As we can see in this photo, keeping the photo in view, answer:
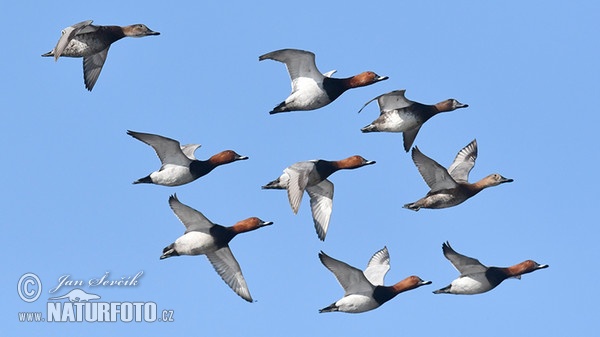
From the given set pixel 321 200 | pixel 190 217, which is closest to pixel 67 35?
pixel 190 217

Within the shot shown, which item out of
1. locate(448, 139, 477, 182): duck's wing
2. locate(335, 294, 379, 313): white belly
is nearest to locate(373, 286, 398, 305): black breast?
locate(335, 294, 379, 313): white belly

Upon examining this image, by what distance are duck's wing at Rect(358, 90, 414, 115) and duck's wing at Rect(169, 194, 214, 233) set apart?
12.8ft

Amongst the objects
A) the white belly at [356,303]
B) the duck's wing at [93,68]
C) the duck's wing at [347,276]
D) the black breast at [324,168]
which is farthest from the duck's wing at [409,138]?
the duck's wing at [93,68]

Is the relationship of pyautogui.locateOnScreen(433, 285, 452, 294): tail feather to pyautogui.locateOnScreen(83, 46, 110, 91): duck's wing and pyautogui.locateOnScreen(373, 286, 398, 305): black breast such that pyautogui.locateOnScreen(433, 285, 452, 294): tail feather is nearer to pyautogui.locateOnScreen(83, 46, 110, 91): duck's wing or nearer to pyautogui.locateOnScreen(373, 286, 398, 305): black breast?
pyautogui.locateOnScreen(373, 286, 398, 305): black breast

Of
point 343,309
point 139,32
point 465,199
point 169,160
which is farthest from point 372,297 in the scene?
point 139,32

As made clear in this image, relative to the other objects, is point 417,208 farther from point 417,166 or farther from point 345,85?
point 345,85

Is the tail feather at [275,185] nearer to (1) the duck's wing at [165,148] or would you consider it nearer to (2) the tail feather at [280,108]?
(2) the tail feather at [280,108]

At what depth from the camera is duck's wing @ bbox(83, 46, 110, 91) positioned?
1154 inches

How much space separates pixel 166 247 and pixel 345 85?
4.39m

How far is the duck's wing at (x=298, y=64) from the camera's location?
27359 millimetres

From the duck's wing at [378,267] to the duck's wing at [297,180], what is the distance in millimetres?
2780

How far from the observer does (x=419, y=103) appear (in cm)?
2844

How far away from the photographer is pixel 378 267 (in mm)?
29500

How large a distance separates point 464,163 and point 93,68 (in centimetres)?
769
